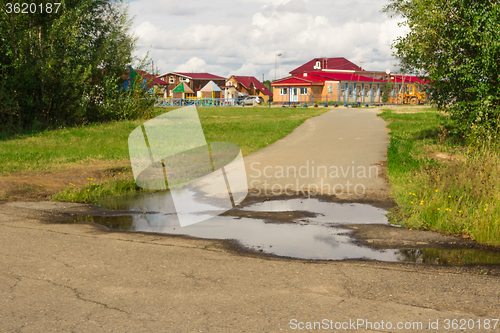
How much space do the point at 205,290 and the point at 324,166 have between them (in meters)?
8.36

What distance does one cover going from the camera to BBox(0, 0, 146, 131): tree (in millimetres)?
19359

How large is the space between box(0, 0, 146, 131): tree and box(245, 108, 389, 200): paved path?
10880mm

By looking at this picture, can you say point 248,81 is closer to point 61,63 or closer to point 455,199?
point 61,63

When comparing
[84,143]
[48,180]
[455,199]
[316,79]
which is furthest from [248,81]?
[455,199]

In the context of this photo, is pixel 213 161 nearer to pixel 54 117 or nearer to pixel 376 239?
pixel 376 239

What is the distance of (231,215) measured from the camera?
8.27 m

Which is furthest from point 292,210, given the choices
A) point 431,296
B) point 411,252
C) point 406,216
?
point 431,296

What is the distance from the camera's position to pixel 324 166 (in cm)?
1247

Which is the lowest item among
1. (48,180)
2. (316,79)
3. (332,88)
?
(48,180)

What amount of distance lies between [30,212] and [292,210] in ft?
15.9

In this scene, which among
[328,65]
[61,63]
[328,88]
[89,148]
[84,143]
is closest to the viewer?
[89,148]

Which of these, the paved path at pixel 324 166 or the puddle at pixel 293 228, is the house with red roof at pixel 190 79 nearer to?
the paved path at pixel 324 166

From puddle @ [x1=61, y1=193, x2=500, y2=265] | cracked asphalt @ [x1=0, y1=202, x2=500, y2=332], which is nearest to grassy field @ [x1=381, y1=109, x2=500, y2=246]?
puddle @ [x1=61, y1=193, x2=500, y2=265]

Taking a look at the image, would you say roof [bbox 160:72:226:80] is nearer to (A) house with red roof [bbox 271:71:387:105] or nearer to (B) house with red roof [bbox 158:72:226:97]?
(B) house with red roof [bbox 158:72:226:97]
